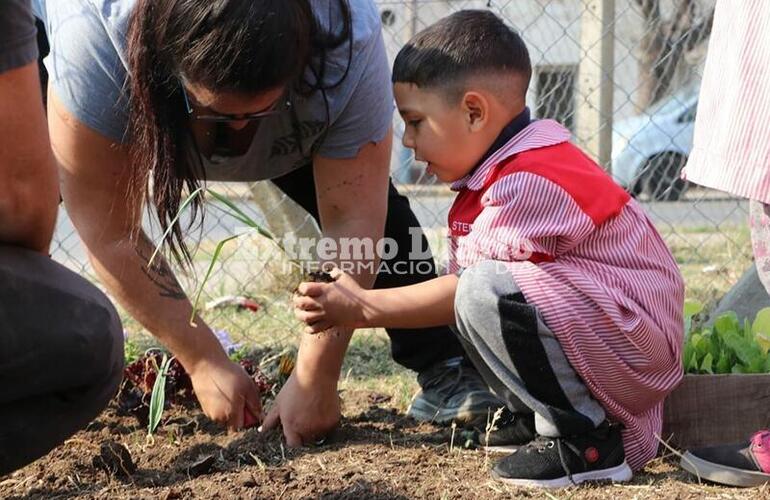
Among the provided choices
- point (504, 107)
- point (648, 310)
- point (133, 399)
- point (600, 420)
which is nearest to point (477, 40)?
point (504, 107)

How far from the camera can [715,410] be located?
2.49 metres

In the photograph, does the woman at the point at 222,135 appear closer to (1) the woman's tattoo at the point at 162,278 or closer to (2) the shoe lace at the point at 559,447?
(1) the woman's tattoo at the point at 162,278

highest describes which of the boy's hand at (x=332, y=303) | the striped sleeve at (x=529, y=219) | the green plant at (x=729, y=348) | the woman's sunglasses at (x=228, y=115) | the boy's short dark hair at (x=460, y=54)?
the boy's short dark hair at (x=460, y=54)

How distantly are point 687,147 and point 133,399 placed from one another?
754cm

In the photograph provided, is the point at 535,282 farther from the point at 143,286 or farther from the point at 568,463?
the point at 143,286

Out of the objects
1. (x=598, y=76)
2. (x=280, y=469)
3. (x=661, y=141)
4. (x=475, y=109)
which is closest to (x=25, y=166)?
(x=280, y=469)

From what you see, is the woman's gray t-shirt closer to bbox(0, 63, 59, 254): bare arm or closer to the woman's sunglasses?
the woman's sunglasses

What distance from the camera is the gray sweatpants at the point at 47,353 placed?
171 cm

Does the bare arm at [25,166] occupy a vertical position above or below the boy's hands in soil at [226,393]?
above

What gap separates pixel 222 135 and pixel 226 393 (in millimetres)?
671

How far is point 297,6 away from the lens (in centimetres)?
202

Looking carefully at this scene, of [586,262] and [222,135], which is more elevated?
[222,135]

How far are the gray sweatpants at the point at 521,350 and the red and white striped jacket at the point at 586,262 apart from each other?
24mm

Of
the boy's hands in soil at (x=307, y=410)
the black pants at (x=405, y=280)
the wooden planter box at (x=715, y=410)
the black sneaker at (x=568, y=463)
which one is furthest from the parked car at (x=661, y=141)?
the black sneaker at (x=568, y=463)
